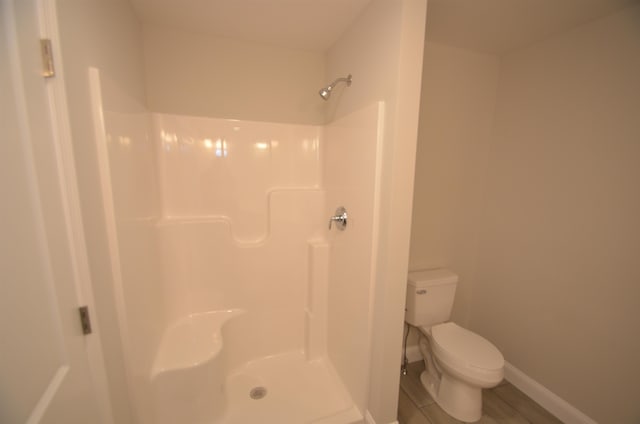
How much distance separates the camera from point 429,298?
68.9 inches

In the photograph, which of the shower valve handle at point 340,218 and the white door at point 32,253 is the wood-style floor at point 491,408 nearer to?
the shower valve handle at point 340,218

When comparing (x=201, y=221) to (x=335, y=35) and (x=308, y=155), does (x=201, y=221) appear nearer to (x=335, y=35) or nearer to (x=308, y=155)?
(x=308, y=155)

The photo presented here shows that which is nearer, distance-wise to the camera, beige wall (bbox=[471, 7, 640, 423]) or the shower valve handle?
beige wall (bbox=[471, 7, 640, 423])

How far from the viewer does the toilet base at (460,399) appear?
1.51 m

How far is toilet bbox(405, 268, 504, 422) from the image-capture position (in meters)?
1.42

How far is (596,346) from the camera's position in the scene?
139 cm

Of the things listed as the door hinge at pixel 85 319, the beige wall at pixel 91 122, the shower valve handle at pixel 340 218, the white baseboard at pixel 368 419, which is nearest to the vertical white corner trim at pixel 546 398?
the white baseboard at pixel 368 419

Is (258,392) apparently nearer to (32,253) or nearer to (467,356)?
(467,356)

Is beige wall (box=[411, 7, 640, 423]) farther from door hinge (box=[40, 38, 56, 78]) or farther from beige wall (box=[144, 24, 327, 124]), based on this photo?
door hinge (box=[40, 38, 56, 78])

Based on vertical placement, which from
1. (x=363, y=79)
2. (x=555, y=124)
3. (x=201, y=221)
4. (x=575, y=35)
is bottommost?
(x=201, y=221)

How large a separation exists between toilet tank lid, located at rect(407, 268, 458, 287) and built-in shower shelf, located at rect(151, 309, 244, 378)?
49.5 inches

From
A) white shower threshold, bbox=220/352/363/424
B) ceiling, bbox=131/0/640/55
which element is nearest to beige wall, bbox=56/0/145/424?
ceiling, bbox=131/0/640/55

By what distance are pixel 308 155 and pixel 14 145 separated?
146 centimetres

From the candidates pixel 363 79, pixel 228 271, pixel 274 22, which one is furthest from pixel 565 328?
pixel 274 22
